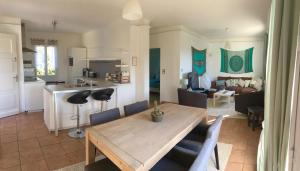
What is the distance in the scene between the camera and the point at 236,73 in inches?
340

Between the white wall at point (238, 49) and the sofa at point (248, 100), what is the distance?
3884 mm

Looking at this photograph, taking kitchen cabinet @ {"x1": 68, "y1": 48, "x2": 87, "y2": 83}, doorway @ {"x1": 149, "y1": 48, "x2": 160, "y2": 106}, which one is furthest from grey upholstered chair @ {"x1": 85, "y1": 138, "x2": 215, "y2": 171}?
kitchen cabinet @ {"x1": 68, "y1": 48, "x2": 87, "y2": 83}

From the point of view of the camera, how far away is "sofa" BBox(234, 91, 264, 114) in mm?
4484

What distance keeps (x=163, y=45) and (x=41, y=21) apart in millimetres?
3658

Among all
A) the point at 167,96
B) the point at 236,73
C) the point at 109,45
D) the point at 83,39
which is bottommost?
the point at 167,96

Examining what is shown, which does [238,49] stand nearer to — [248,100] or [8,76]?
[248,100]

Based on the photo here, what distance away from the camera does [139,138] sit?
1780 millimetres

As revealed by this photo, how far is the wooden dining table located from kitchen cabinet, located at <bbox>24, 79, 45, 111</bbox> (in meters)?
4.03

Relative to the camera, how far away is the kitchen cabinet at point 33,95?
5118mm

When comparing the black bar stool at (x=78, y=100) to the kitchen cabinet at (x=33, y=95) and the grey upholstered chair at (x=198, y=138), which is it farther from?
the kitchen cabinet at (x=33, y=95)

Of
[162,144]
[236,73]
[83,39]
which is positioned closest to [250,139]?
[162,144]

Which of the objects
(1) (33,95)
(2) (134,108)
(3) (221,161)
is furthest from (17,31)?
(3) (221,161)

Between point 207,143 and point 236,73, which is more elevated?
point 236,73

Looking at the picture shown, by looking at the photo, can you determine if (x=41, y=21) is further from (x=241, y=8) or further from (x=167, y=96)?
(x=241, y=8)
